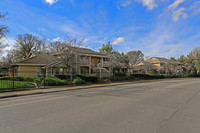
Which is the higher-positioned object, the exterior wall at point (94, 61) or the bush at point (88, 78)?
the exterior wall at point (94, 61)

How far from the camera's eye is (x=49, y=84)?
15.7m

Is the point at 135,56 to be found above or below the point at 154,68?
above

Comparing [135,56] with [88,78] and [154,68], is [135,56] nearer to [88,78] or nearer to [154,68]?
[154,68]

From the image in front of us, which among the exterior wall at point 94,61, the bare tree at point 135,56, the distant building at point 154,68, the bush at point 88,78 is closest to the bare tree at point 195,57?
the distant building at point 154,68

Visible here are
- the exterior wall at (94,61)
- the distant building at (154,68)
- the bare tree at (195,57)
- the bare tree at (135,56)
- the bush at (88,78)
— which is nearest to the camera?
the bush at (88,78)

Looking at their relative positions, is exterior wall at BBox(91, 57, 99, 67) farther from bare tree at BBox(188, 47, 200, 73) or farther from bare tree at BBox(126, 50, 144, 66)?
bare tree at BBox(188, 47, 200, 73)

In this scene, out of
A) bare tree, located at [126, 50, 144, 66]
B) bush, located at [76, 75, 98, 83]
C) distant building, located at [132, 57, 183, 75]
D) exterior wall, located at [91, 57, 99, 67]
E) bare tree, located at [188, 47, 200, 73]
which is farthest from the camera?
bare tree, located at [126, 50, 144, 66]

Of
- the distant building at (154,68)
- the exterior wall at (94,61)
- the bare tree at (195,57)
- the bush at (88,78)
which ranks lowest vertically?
the bush at (88,78)

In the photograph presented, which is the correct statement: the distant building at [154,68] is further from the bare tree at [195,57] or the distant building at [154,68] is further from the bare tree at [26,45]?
the bare tree at [26,45]

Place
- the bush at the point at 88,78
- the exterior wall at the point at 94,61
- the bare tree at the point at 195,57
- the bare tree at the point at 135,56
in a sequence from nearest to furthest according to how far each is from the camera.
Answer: the bush at the point at 88,78, the exterior wall at the point at 94,61, the bare tree at the point at 195,57, the bare tree at the point at 135,56

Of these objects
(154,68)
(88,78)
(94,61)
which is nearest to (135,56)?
(154,68)

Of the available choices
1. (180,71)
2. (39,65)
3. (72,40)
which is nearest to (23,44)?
(39,65)

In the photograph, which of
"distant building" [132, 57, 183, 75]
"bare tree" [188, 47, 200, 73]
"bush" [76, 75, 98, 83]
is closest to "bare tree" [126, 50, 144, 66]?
"distant building" [132, 57, 183, 75]

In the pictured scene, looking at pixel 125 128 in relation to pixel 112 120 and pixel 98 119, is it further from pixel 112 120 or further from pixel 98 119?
pixel 98 119
